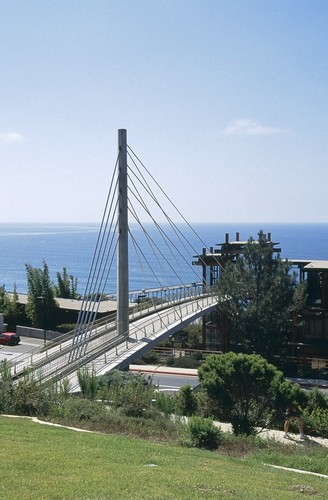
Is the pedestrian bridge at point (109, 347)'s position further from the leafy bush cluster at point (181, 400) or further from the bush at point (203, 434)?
the bush at point (203, 434)

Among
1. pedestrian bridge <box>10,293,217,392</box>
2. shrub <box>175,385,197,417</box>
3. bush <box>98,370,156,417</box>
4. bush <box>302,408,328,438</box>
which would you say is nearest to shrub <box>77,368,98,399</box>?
bush <box>98,370,156,417</box>

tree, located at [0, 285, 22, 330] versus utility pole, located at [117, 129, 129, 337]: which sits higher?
utility pole, located at [117, 129, 129, 337]

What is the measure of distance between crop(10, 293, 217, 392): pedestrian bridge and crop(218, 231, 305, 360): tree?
95.9 inches

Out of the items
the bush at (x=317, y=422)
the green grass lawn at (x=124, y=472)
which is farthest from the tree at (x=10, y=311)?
the green grass lawn at (x=124, y=472)

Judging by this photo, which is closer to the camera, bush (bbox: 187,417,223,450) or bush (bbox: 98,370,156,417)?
bush (bbox: 187,417,223,450)

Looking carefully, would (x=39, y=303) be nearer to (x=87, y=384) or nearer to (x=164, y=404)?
(x=87, y=384)

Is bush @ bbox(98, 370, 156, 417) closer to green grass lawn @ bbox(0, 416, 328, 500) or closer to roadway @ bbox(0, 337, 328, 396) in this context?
green grass lawn @ bbox(0, 416, 328, 500)

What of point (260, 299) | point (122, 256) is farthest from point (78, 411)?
point (260, 299)

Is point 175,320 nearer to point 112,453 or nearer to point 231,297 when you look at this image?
point 231,297

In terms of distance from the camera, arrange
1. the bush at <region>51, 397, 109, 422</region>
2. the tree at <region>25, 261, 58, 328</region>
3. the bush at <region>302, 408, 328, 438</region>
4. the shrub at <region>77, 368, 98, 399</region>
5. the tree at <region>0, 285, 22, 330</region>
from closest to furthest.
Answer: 1. the bush at <region>51, 397, 109, 422</region>
2. the bush at <region>302, 408, 328, 438</region>
3. the shrub at <region>77, 368, 98, 399</region>
4. the tree at <region>25, 261, 58, 328</region>
5. the tree at <region>0, 285, 22, 330</region>

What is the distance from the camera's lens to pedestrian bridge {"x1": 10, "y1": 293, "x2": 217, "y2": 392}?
25.7 metres

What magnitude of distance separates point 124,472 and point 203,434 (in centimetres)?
533

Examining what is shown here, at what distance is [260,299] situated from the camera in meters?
34.9

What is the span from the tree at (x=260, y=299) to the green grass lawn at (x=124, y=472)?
63.7ft
